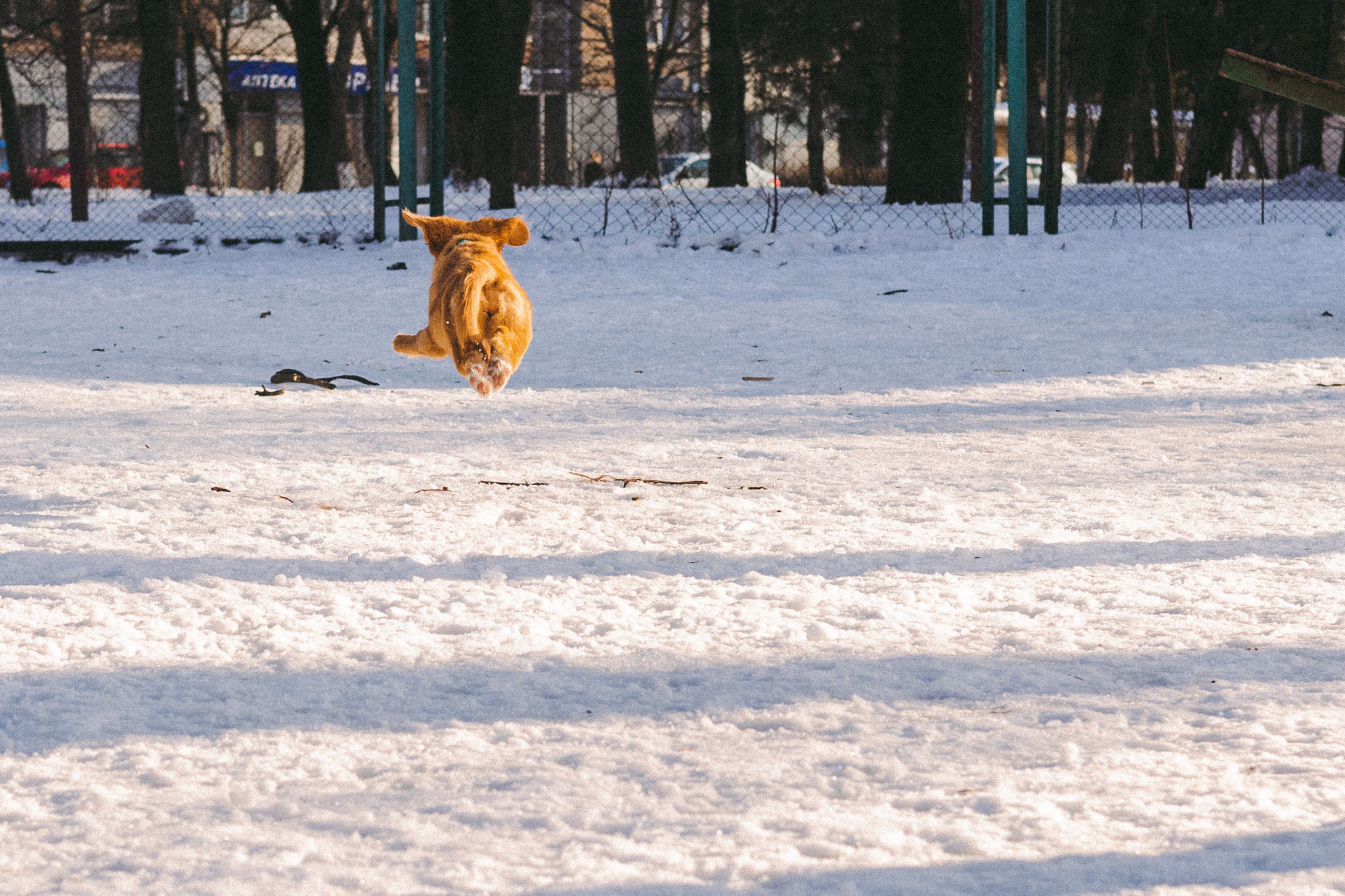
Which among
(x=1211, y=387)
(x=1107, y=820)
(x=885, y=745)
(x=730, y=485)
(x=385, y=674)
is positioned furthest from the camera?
(x=1211, y=387)

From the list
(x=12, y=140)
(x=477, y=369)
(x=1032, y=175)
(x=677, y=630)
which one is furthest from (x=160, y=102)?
(x=1032, y=175)

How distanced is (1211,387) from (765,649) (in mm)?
4758

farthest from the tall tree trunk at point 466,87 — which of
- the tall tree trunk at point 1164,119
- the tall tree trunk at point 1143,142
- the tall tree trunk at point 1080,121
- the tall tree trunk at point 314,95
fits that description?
the tall tree trunk at point 1080,121

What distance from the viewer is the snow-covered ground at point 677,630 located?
2295 millimetres

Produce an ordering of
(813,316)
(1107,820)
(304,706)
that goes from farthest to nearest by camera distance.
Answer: (813,316), (304,706), (1107,820)

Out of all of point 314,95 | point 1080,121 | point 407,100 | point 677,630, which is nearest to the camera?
point 677,630

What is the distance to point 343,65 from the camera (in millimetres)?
28156

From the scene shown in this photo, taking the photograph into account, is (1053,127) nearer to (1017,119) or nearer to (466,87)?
(1017,119)

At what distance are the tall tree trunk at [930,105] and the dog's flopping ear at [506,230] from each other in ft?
38.6

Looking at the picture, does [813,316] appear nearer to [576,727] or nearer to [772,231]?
[772,231]

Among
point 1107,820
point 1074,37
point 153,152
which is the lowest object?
point 1107,820

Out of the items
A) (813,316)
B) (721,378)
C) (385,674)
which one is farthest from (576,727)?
(813,316)

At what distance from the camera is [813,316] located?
9688mm

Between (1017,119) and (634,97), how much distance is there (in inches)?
399
